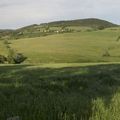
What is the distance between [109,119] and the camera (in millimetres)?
9523

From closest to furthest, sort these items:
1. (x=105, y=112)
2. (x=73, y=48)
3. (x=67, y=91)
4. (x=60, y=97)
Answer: (x=105, y=112)
(x=60, y=97)
(x=67, y=91)
(x=73, y=48)

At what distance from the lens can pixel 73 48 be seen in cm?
8819

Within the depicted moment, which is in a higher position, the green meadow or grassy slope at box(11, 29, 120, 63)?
the green meadow

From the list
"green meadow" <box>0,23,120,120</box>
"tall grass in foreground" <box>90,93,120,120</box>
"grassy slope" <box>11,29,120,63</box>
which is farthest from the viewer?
"grassy slope" <box>11,29,120,63</box>

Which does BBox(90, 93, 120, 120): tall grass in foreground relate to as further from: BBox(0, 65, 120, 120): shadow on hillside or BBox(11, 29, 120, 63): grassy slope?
BBox(11, 29, 120, 63): grassy slope

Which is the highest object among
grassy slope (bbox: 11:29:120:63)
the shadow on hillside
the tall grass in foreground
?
the tall grass in foreground

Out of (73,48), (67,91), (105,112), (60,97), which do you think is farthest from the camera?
(73,48)

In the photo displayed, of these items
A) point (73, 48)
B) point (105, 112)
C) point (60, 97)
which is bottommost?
point (73, 48)

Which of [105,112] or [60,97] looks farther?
[60,97]

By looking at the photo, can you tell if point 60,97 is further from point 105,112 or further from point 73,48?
point 73,48

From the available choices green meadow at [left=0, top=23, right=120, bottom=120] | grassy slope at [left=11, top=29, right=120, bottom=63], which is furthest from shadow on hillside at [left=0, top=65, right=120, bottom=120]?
grassy slope at [left=11, top=29, right=120, bottom=63]

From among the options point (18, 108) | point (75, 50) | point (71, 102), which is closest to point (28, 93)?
point (71, 102)

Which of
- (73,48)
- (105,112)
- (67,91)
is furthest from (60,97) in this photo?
(73,48)

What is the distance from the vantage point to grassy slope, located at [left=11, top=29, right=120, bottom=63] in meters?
70.6
